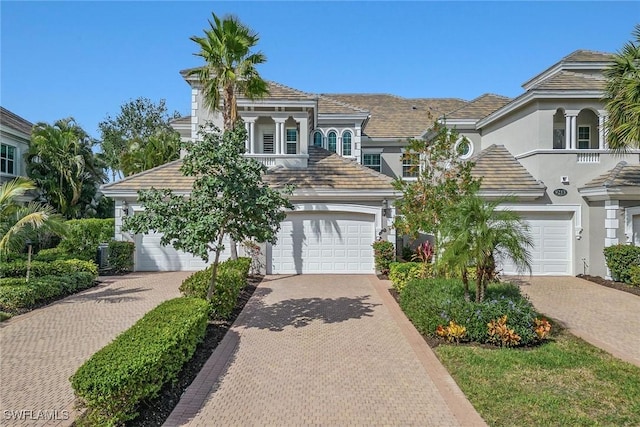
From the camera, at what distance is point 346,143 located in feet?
74.6

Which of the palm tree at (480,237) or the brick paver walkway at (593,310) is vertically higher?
→ the palm tree at (480,237)

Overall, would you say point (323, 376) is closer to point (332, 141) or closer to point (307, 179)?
point (307, 179)

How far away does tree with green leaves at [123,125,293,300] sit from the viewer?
7844 mm

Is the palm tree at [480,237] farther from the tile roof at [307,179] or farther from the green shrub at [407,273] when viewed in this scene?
the tile roof at [307,179]

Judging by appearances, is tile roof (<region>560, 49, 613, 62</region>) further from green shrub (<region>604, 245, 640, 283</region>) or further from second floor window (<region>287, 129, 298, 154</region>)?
second floor window (<region>287, 129, 298, 154</region>)

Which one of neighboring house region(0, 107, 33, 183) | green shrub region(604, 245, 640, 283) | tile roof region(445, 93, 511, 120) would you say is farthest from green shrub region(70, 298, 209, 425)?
neighboring house region(0, 107, 33, 183)

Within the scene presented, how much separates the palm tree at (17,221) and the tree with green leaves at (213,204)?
525cm

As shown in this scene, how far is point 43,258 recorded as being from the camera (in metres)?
15.4

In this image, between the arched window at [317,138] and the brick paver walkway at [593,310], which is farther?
the arched window at [317,138]

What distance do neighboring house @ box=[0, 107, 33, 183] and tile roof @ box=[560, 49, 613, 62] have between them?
2927 centimetres

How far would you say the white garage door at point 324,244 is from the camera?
1612 cm

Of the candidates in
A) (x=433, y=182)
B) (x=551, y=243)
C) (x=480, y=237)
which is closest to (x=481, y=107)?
(x=551, y=243)

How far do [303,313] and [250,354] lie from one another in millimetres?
2987

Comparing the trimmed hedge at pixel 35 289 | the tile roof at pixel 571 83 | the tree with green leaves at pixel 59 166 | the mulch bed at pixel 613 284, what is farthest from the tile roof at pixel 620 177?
the tree with green leaves at pixel 59 166
